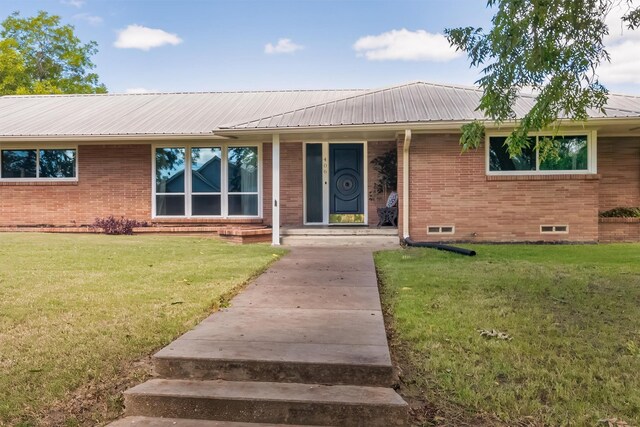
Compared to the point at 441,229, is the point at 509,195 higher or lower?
higher

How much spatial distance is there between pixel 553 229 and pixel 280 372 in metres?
9.94

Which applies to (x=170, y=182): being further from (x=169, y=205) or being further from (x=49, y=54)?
(x=49, y=54)

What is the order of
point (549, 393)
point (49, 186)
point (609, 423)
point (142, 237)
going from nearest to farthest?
point (609, 423), point (549, 393), point (142, 237), point (49, 186)

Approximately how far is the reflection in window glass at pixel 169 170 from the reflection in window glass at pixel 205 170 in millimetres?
338

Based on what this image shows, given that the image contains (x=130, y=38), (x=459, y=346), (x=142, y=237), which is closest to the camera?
(x=459, y=346)

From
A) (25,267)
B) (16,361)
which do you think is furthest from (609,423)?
(25,267)

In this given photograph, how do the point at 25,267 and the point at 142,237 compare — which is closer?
the point at 25,267

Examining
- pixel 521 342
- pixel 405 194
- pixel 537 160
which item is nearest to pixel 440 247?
pixel 405 194

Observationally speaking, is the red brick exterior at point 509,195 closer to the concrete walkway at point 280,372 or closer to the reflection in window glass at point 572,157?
the reflection in window glass at point 572,157

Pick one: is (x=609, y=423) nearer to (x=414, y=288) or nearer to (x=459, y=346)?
(x=459, y=346)

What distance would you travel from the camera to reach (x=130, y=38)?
47.3 meters

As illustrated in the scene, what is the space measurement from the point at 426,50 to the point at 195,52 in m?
15.2

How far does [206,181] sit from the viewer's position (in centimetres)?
1397

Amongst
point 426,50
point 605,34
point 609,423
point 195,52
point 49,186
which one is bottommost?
point 609,423
